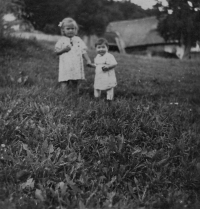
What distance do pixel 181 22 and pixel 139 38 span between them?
29.7 feet

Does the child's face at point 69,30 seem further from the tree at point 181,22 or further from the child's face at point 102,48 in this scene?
the tree at point 181,22

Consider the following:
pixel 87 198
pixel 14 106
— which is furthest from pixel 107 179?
pixel 14 106

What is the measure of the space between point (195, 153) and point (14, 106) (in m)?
2.28

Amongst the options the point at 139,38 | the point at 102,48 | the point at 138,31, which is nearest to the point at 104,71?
the point at 102,48

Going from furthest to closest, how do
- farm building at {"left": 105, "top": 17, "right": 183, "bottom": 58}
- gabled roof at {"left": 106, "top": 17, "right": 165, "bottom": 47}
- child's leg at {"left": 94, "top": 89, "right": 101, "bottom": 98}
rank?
gabled roof at {"left": 106, "top": 17, "right": 165, "bottom": 47}
farm building at {"left": 105, "top": 17, "right": 183, "bottom": 58}
child's leg at {"left": 94, "top": 89, "right": 101, "bottom": 98}

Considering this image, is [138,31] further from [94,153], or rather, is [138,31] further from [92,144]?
[94,153]

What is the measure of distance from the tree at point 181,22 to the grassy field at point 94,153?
70.0 ft

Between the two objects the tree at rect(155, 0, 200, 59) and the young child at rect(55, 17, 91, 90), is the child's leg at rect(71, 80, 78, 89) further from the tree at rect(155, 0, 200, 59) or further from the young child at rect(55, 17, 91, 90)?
the tree at rect(155, 0, 200, 59)

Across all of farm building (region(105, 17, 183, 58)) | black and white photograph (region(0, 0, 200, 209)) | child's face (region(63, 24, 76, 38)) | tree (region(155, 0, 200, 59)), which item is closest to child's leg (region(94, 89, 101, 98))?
black and white photograph (region(0, 0, 200, 209))

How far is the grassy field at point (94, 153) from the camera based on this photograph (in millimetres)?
2156

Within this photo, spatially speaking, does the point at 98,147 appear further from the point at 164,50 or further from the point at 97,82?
the point at 164,50

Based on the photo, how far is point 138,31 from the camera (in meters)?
36.8

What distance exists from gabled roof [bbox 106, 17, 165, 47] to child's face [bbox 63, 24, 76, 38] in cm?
2970

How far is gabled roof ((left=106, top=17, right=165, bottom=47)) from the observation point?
33906 mm
